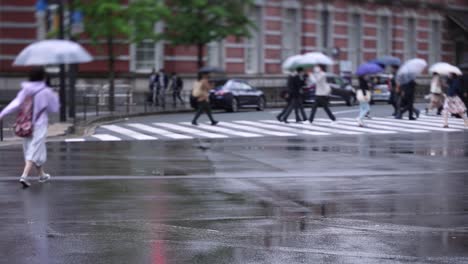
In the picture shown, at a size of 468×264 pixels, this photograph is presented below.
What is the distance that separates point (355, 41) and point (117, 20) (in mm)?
23915

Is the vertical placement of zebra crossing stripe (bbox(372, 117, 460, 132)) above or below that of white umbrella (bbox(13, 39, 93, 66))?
below

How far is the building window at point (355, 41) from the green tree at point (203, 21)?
1599 cm

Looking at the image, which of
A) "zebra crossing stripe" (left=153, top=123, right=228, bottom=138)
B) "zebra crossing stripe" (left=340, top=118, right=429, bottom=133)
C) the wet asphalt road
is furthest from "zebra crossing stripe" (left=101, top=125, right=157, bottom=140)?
"zebra crossing stripe" (left=340, top=118, right=429, bottom=133)

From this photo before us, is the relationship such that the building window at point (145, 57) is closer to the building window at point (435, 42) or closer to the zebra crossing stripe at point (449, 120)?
the zebra crossing stripe at point (449, 120)

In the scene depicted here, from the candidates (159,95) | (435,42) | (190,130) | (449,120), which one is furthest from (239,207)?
(435,42)

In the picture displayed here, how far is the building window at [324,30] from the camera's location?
182 feet

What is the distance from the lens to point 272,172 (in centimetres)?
1557

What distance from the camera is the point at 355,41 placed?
58906mm

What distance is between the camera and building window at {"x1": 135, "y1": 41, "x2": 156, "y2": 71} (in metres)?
47.5

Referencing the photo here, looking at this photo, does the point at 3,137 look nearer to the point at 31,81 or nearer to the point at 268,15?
the point at 31,81

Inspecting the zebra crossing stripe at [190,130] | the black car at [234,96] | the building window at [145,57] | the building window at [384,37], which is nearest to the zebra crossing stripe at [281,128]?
the zebra crossing stripe at [190,130]

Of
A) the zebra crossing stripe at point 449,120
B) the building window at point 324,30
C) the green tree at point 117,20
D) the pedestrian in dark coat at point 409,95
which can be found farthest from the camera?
the building window at point 324,30

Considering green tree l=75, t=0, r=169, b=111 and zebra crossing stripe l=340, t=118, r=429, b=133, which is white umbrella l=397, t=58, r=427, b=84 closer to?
zebra crossing stripe l=340, t=118, r=429, b=133

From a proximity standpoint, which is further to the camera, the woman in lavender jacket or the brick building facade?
the brick building facade
